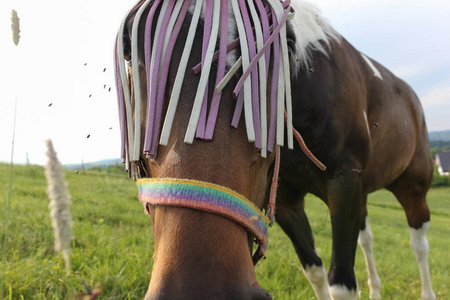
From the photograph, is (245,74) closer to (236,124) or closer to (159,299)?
(236,124)

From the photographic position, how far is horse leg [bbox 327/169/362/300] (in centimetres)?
249

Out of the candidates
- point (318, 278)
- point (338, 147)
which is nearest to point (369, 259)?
point (318, 278)

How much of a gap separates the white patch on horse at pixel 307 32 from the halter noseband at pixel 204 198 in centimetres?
138

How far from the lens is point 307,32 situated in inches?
97.3

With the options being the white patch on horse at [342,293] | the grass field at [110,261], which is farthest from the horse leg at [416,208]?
the white patch on horse at [342,293]

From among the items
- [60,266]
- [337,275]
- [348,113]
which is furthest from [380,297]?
[60,266]

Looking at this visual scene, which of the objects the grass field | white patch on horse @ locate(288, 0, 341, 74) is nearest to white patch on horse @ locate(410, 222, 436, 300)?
the grass field

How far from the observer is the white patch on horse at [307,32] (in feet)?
7.59

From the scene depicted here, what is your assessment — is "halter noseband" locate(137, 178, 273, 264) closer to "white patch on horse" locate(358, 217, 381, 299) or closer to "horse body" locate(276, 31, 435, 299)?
"horse body" locate(276, 31, 435, 299)

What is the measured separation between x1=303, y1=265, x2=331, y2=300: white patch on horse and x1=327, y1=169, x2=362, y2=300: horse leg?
457 mm

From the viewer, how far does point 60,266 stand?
2.74m

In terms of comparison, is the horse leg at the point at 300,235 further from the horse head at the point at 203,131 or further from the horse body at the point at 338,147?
the horse head at the point at 203,131

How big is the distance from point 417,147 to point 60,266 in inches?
169

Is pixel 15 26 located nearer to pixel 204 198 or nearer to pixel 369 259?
pixel 204 198
